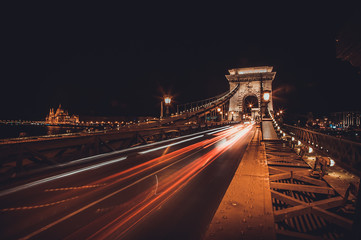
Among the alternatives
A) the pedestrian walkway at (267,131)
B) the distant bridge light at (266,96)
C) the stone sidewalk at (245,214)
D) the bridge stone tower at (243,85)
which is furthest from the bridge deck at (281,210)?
the bridge stone tower at (243,85)

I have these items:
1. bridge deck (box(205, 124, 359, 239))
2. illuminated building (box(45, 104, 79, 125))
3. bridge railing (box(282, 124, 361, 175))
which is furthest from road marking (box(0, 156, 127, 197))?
illuminated building (box(45, 104, 79, 125))

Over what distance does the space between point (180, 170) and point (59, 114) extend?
106m

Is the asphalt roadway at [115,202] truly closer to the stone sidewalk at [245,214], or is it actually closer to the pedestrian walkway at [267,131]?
the stone sidewalk at [245,214]

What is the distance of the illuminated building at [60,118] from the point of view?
8356cm

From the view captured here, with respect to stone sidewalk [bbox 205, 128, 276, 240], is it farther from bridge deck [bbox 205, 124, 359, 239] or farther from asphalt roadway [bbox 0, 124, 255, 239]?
asphalt roadway [bbox 0, 124, 255, 239]

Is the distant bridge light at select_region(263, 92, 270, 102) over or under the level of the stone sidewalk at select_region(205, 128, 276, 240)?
over

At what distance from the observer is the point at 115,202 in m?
3.41

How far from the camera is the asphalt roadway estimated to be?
8.43 feet

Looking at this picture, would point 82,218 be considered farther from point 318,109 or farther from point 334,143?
point 318,109

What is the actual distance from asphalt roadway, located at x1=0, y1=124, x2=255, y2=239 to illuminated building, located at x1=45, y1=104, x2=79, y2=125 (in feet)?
295

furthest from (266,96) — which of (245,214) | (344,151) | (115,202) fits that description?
(115,202)

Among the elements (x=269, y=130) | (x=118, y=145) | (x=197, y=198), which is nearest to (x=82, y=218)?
(x=197, y=198)

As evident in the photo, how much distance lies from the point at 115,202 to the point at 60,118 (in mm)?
104279

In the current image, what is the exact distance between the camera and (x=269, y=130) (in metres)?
10.8
